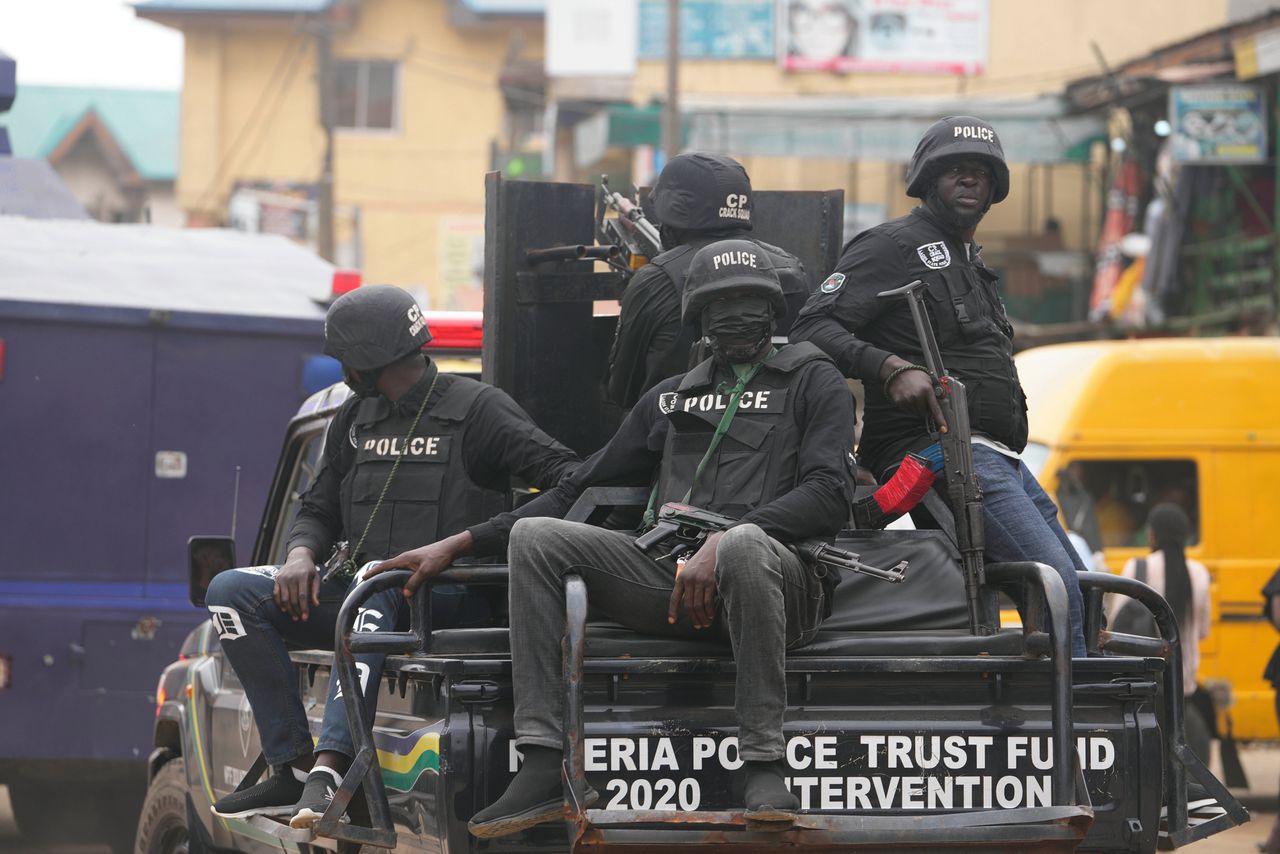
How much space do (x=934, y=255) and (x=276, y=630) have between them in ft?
6.93

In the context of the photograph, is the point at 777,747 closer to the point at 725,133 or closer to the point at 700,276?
the point at 700,276

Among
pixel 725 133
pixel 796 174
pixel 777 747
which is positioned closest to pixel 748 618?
pixel 777 747

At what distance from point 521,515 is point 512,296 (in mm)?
1637

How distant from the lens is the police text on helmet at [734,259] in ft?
15.3

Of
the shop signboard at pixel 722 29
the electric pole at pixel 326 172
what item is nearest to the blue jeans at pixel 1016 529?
the electric pole at pixel 326 172

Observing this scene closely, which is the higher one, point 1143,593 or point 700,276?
point 700,276

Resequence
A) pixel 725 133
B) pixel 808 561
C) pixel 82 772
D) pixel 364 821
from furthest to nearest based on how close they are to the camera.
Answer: pixel 725 133 < pixel 82 772 < pixel 364 821 < pixel 808 561

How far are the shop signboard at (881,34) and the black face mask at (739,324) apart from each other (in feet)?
94.1

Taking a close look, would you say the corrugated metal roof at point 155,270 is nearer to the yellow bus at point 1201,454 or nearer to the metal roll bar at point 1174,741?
the yellow bus at point 1201,454

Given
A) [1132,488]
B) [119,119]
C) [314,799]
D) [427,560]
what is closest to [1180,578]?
[1132,488]

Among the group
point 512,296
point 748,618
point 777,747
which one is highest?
point 512,296

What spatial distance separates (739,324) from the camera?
466cm

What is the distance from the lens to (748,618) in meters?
4.16

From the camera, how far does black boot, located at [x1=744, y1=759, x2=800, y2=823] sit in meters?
3.98
